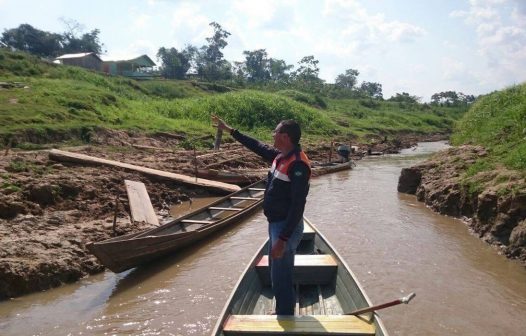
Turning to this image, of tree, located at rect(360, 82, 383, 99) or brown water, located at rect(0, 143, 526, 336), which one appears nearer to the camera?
brown water, located at rect(0, 143, 526, 336)

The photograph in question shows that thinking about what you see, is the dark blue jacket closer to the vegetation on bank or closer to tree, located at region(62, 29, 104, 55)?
the vegetation on bank

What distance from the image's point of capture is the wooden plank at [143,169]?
12.5 m

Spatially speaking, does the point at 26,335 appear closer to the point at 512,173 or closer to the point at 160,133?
the point at 512,173

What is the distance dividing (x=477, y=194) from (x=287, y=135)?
26.2 ft

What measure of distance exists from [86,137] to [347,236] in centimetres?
1060

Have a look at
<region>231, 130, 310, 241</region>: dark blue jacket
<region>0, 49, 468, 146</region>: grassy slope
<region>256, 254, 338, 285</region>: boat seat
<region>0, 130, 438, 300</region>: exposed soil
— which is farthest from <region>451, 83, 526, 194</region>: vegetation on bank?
<region>0, 49, 468, 146</region>: grassy slope

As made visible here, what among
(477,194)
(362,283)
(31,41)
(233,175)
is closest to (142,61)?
Result: (31,41)

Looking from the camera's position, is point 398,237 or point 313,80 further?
point 313,80

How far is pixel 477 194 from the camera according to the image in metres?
10.7

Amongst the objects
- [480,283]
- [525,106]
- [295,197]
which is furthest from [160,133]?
[295,197]

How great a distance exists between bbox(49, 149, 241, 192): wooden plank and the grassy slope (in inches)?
119

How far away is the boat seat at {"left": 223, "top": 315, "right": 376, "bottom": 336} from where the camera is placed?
4.44 metres

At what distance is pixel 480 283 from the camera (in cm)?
758

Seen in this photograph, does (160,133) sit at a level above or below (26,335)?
above
